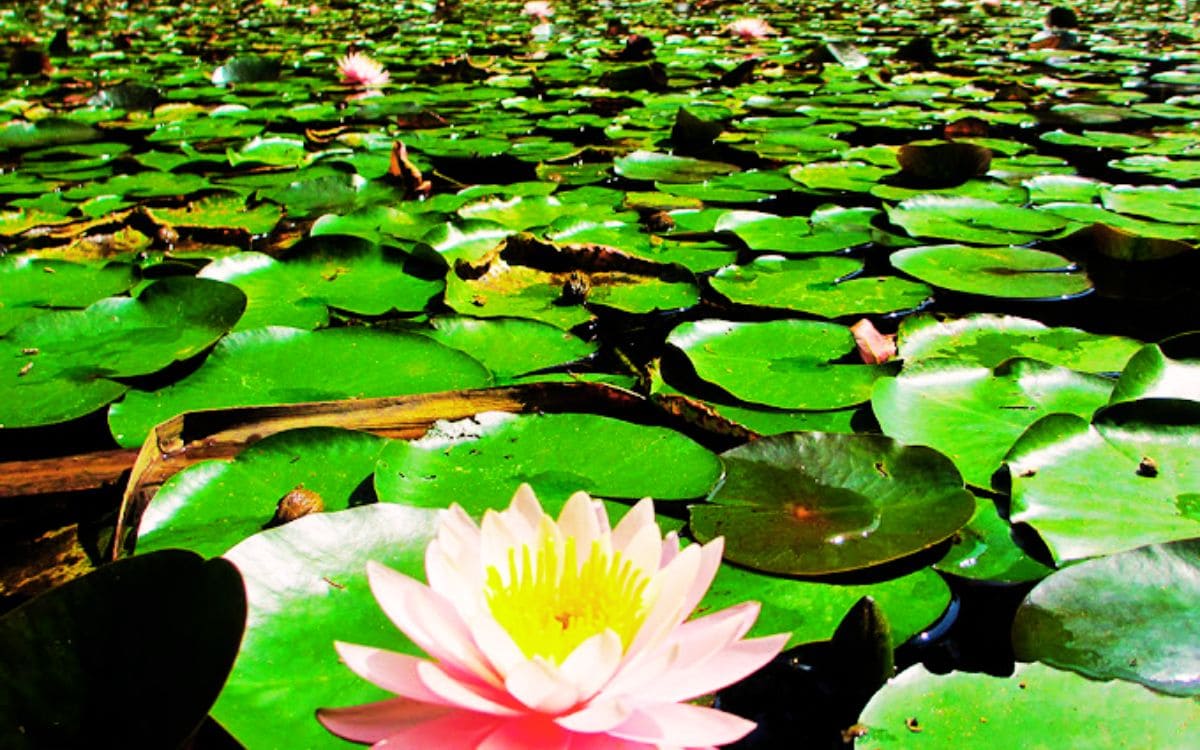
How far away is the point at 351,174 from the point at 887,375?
80.1 inches

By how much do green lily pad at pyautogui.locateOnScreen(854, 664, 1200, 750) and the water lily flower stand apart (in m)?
0.25

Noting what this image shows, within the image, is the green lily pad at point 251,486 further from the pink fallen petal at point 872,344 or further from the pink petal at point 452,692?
the pink fallen petal at point 872,344

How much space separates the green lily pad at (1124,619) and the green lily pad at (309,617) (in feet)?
2.23

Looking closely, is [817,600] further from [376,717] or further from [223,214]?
[223,214]

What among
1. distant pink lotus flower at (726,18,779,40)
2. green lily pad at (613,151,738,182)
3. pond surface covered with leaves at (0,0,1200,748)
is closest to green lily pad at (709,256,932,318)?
pond surface covered with leaves at (0,0,1200,748)

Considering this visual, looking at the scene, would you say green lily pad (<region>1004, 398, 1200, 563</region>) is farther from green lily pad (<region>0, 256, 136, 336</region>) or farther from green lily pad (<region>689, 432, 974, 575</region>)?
green lily pad (<region>0, 256, 136, 336</region>)

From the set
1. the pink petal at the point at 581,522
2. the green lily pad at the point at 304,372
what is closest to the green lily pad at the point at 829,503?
the pink petal at the point at 581,522

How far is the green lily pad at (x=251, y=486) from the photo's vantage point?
1.13 m

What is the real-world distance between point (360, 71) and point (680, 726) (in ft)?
15.7

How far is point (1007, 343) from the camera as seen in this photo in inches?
65.8

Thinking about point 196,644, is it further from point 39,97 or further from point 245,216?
point 39,97

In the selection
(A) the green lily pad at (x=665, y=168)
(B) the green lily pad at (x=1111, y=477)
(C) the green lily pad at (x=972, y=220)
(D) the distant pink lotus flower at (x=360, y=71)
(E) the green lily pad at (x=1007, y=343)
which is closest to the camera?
(B) the green lily pad at (x=1111, y=477)

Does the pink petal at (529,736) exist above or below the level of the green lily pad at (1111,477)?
above

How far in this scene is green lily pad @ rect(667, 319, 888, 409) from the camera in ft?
4.91
